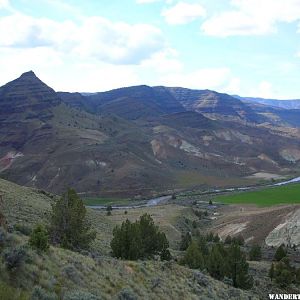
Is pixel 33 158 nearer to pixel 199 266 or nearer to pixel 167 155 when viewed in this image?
pixel 167 155

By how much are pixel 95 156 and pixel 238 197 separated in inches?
2435

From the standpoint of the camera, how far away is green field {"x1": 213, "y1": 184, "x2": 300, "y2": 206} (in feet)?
385

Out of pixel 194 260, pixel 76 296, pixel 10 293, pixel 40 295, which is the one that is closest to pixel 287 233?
pixel 194 260

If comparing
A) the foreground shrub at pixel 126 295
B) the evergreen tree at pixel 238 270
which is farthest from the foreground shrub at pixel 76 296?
the evergreen tree at pixel 238 270

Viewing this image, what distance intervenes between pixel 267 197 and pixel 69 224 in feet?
335

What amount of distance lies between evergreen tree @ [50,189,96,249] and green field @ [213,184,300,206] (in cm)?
8645

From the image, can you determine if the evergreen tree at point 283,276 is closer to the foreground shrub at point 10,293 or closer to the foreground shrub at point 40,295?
the foreground shrub at point 40,295

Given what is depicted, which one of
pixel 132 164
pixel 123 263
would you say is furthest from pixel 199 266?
pixel 132 164

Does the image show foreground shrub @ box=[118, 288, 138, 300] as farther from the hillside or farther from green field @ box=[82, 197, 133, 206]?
green field @ box=[82, 197, 133, 206]

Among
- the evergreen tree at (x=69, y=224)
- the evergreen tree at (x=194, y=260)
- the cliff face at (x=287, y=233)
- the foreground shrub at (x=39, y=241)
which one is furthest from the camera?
the cliff face at (x=287, y=233)

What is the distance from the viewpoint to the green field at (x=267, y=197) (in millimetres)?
117387

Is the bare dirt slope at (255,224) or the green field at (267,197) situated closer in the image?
the bare dirt slope at (255,224)

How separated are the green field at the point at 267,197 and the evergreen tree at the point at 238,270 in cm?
7994

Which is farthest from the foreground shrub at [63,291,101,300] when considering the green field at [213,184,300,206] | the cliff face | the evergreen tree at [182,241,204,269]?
the green field at [213,184,300,206]
